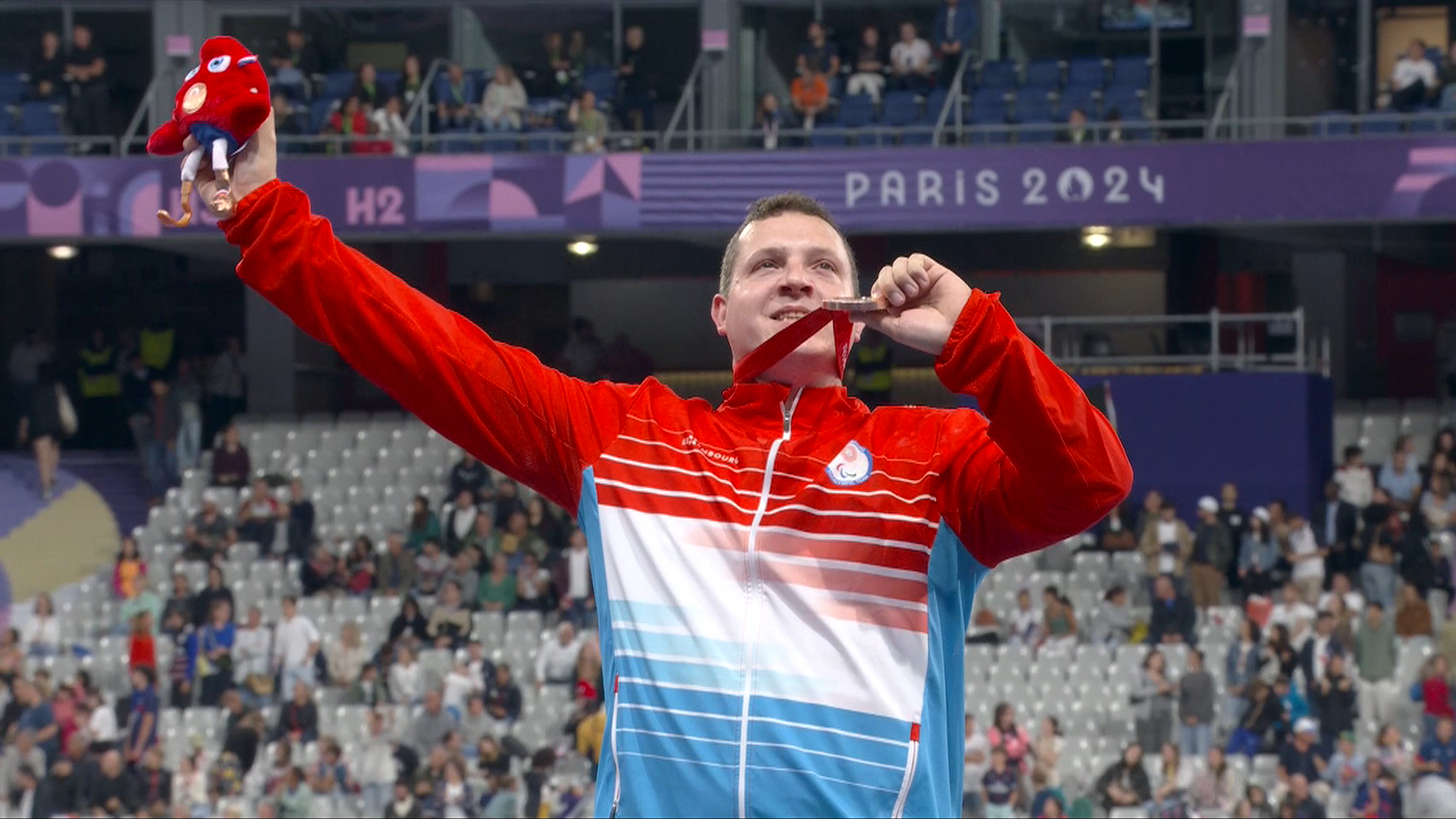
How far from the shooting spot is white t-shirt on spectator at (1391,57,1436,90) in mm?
18953

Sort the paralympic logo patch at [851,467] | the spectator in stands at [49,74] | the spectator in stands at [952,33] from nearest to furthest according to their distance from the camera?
the paralympic logo patch at [851,467]
the spectator in stands at [952,33]
the spectator in stands at [49,74]

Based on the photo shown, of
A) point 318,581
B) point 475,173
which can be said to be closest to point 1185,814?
point 318,581

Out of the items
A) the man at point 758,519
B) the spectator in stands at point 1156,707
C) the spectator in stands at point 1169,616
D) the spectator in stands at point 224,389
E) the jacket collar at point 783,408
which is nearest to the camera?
the man at point 758,519

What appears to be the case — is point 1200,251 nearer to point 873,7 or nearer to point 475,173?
point 873,7

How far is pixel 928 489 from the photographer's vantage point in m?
2.92

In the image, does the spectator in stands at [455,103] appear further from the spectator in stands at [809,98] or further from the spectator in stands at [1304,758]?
the spectator in stands at [1304,758]

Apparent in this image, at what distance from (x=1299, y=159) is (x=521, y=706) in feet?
28.6

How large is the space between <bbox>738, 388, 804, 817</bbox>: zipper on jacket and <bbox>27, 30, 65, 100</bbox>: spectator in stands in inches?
752

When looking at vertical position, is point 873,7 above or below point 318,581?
above

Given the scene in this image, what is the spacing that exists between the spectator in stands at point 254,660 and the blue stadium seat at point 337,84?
6.12 meters

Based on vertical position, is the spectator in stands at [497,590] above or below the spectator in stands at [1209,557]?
below

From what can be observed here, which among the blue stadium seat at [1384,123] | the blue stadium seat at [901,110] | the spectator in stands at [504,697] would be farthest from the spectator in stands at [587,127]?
the blue stadium seat at [1384,123]

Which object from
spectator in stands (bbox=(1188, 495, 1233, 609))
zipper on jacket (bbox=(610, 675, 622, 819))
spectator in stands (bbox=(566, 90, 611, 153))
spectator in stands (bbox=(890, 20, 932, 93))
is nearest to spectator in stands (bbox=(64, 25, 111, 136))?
spectator in stands (bbox=(566, 90, 611, 153))

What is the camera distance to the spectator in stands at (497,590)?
665 inches
